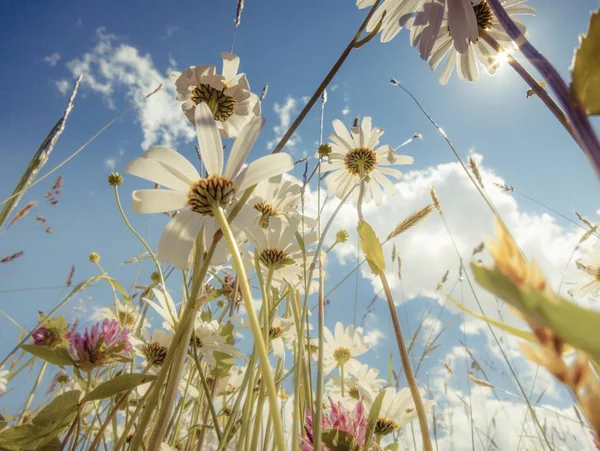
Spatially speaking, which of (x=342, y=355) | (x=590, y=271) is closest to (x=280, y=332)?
(x=342, y=355)

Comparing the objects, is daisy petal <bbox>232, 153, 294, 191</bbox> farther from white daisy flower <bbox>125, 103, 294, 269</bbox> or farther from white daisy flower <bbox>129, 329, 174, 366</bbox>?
white daisy flower <bbox>129, 329, 174, 366</bbox>

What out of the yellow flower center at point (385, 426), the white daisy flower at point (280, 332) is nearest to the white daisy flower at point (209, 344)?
the white daisy flower at point (280, 332)

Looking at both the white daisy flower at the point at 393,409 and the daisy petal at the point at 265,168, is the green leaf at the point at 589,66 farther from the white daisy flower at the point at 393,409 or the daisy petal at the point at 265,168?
the white daisy flower at the point at 393,409

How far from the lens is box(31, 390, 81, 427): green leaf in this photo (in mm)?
424

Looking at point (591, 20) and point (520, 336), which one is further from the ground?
point (591, 20)

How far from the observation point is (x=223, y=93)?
2.11 feet

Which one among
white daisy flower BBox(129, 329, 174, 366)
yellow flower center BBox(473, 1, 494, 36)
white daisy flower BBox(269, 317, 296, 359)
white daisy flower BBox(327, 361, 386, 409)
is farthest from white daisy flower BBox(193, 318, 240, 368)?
yellow flower center BBox(473, 1, 494, 36)

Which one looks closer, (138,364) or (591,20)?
(591,20)

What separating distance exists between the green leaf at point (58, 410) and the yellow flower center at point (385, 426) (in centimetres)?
47

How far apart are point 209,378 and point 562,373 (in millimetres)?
927

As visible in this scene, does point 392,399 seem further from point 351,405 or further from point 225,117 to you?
point 225,117

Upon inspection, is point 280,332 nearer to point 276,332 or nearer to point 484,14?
point 276,332

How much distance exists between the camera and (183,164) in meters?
0.40

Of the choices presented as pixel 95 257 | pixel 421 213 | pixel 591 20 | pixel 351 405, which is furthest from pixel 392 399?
pixel 95 257
